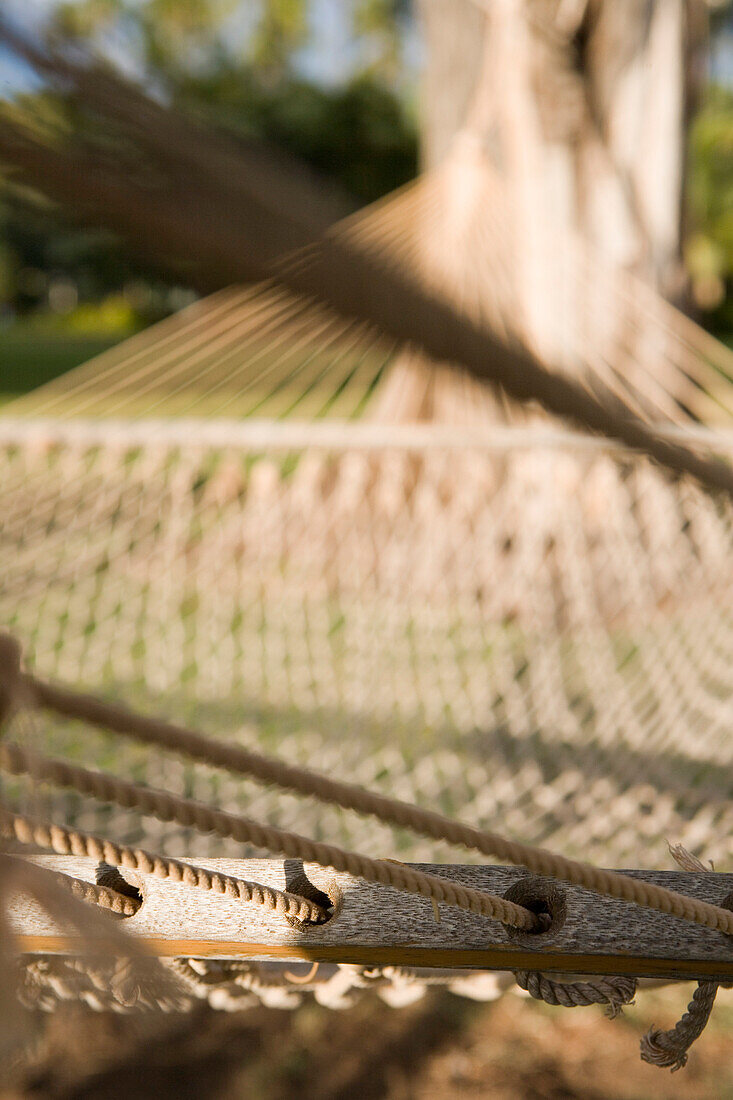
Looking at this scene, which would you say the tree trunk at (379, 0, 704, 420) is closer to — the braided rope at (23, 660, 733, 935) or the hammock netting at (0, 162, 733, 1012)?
the hammock netting at (0, 162, 733, 1012)

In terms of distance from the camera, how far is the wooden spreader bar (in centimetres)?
50

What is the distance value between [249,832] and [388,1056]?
0.75m

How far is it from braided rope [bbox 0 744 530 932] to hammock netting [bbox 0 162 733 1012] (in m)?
0.82

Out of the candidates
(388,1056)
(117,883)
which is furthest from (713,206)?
(117,883)

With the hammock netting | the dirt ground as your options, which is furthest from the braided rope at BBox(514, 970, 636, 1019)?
the hammock netting

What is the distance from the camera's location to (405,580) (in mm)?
2080

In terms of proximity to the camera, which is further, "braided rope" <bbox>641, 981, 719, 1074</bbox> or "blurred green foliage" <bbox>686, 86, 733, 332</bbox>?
"blurred green foliage" <bbox>686, 86, 733, 332</bbox>

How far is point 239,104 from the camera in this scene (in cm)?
977

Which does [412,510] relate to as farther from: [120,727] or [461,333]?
[461,333]

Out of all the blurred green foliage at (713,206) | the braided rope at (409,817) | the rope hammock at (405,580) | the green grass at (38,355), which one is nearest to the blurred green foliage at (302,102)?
the green grass at (38,355)

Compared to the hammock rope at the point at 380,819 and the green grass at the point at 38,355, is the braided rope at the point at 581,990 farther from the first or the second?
the green grass at the point at 38,355

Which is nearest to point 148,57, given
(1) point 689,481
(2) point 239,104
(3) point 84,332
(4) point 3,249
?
(1) point 689,481

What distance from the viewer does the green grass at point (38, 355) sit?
8.02 m

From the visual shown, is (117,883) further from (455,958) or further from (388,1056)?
(388,1056)
